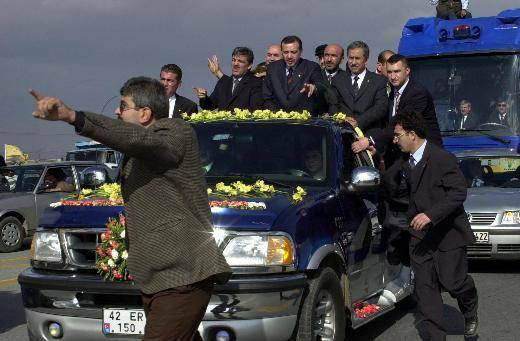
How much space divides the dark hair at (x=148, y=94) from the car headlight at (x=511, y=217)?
8325 millimetres

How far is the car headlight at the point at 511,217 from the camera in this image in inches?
464

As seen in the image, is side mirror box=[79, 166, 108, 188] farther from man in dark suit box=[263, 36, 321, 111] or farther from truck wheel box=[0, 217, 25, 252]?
truck wheel box=[0, 217, 25, 252]

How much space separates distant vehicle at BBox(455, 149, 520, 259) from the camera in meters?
11.7

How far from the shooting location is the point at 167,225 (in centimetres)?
425

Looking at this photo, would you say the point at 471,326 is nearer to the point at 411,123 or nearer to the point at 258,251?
the point at 411,123

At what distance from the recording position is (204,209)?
173 inches

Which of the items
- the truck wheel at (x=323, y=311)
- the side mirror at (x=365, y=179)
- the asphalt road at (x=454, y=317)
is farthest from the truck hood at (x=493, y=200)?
the truck wheel at (x=323, y=311)

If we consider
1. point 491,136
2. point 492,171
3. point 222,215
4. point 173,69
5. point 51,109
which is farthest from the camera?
point 491,136

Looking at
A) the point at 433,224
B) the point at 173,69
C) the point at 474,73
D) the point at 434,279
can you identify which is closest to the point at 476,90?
the point at 474,73

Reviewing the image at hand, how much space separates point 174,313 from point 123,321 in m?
1.37

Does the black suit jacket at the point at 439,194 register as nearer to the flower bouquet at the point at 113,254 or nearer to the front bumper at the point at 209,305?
the front bumper at the point at 209,305

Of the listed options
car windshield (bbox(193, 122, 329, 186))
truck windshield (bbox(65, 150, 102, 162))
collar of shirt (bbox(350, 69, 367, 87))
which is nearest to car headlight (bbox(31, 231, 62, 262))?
car windshield (bbox(193, 122, 329, 186))

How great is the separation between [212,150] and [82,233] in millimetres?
1660

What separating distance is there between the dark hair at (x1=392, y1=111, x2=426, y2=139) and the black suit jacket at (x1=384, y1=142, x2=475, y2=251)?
0.15 meters
